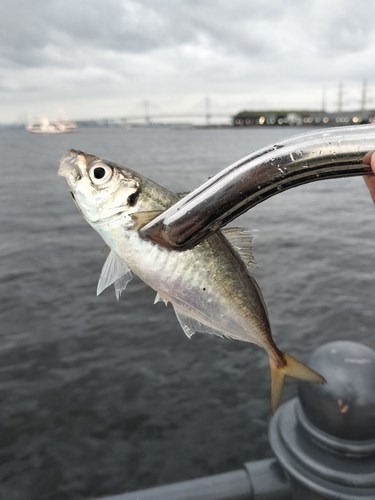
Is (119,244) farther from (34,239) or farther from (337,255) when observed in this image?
(34,239)

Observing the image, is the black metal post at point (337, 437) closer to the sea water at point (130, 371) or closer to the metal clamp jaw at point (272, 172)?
the metal clamp jaw at point (272, 172)

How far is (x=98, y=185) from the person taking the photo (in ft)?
6.32

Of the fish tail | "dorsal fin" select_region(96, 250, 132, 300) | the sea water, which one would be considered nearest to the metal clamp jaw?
"dorsal fin" select_region(96, 250, 132, 300)

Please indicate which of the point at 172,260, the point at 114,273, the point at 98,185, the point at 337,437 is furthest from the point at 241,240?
the point at 337,437

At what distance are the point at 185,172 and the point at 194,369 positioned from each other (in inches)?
1504

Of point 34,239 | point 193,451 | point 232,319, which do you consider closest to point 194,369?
point 193,451

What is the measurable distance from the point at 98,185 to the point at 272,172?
1.02 m

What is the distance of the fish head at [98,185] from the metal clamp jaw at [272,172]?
0.69m

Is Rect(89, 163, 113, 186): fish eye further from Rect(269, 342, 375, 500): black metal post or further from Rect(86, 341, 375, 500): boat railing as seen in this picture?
Rect(269, 342, 375, 500): black metal post

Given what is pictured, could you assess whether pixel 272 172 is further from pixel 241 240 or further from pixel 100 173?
pixel 100 173

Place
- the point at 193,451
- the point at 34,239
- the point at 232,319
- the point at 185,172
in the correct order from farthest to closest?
the point at 185,172
the point at 34,239
the point at 193,451
the point at 232,319

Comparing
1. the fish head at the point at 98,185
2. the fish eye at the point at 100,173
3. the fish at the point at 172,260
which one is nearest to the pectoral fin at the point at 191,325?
the fish at the point at 172,260

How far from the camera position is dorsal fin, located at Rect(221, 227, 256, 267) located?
6.56 ft

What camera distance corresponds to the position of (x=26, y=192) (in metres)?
33.6
